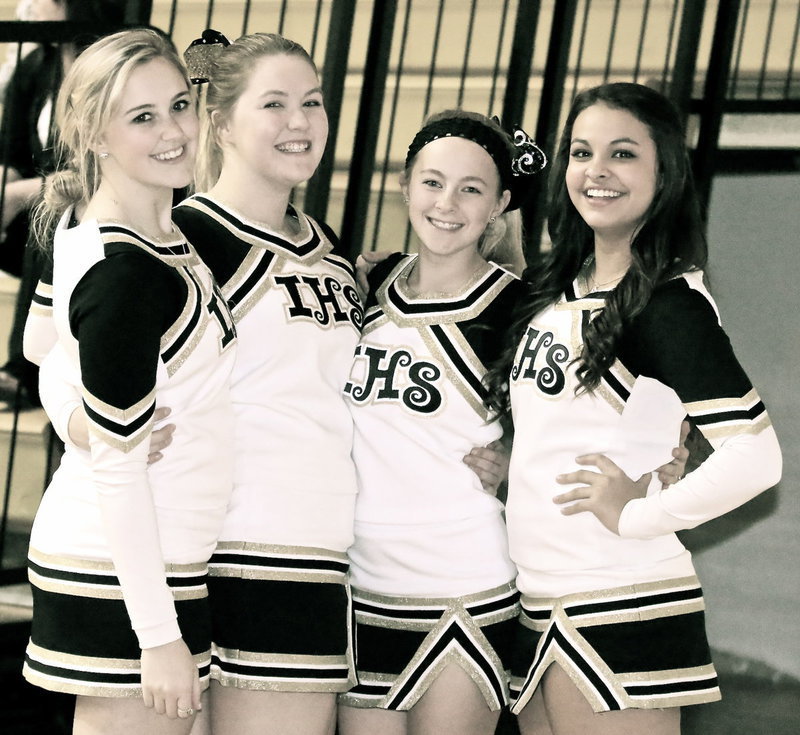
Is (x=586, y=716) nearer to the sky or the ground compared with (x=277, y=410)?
nearer to the ground

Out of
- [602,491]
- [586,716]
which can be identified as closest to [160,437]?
[602,491]

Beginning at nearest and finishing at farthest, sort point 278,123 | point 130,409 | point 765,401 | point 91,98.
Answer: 1. point 130,409
2. point 91,98
3. point 278,123
4. point 765,401

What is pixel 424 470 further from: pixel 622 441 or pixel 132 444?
pixel 132 444

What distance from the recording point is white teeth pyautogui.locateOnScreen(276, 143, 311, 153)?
1.96 m

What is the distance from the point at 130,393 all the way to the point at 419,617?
2.31 ft

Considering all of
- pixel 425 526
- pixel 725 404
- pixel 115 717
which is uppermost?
pixel 725 404

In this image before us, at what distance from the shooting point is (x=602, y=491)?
1.79 meters

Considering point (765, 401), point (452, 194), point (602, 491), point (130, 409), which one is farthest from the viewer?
point (765, 401)

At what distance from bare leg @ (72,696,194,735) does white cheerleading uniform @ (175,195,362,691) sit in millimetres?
178

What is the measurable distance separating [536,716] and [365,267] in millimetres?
875

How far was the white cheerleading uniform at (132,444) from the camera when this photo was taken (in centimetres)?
154

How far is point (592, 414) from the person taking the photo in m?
1.83

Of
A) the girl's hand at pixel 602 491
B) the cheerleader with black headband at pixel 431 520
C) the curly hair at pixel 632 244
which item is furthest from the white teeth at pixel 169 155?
the girl's hand at pixel 602 491

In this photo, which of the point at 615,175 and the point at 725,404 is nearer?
the point at 725,404
